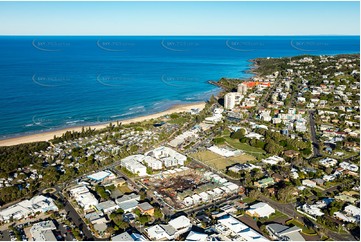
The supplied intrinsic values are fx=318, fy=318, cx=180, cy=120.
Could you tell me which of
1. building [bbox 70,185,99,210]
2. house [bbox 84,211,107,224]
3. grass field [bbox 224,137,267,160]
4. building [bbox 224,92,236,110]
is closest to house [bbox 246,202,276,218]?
grass field [bbox 224,137,267,160]

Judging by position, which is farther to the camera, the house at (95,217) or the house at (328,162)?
the house at (328,162)

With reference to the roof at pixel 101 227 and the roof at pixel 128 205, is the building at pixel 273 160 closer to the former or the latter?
the roof at pixel 128 205

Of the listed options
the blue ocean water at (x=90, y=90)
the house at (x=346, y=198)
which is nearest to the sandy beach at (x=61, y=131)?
the blue ocean water at (x=90, y=90)

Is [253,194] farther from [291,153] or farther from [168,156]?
[168,156]

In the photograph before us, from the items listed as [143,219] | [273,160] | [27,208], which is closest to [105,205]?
[143,219]

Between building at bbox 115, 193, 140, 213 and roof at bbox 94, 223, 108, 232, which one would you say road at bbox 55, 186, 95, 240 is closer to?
roof at bbox 94, 223, 108, 232
